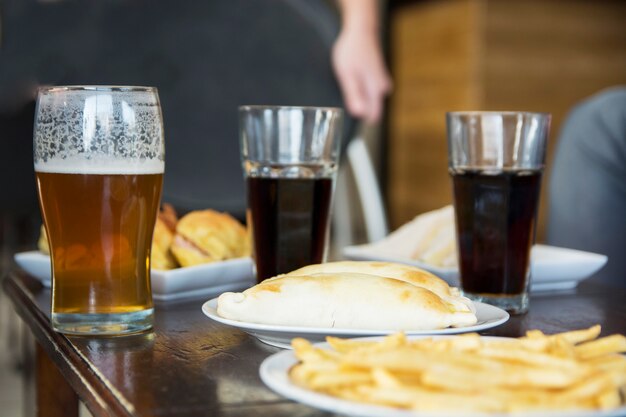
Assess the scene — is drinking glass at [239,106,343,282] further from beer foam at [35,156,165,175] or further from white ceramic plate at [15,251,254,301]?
beer foam at [35,156,165,175]

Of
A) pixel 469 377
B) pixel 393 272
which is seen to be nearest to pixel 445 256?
pixel 393 272

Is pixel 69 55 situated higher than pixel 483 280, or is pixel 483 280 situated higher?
pixel 69 55

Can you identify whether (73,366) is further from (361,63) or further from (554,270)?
(361,63)

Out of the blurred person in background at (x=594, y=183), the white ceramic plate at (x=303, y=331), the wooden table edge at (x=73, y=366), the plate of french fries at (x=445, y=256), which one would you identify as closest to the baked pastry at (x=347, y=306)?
the white ceramic plate at (x=303, y=331)

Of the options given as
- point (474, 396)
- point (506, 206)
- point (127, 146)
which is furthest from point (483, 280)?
point (474, 396)

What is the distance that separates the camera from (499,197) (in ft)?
3.35

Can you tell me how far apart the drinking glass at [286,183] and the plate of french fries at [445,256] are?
15 centimetres

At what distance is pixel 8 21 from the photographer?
7.52 ft

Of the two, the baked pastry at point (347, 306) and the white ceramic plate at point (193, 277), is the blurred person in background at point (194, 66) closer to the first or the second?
the white ceramic plate at point (193, 277)

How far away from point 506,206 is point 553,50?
330cm

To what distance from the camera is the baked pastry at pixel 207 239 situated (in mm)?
1108

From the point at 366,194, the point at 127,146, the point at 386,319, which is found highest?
the point at 127,146

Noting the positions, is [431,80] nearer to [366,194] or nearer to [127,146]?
[366,194]

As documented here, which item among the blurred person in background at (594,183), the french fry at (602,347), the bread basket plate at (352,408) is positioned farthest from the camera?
the blurred person in background at (594,183)
